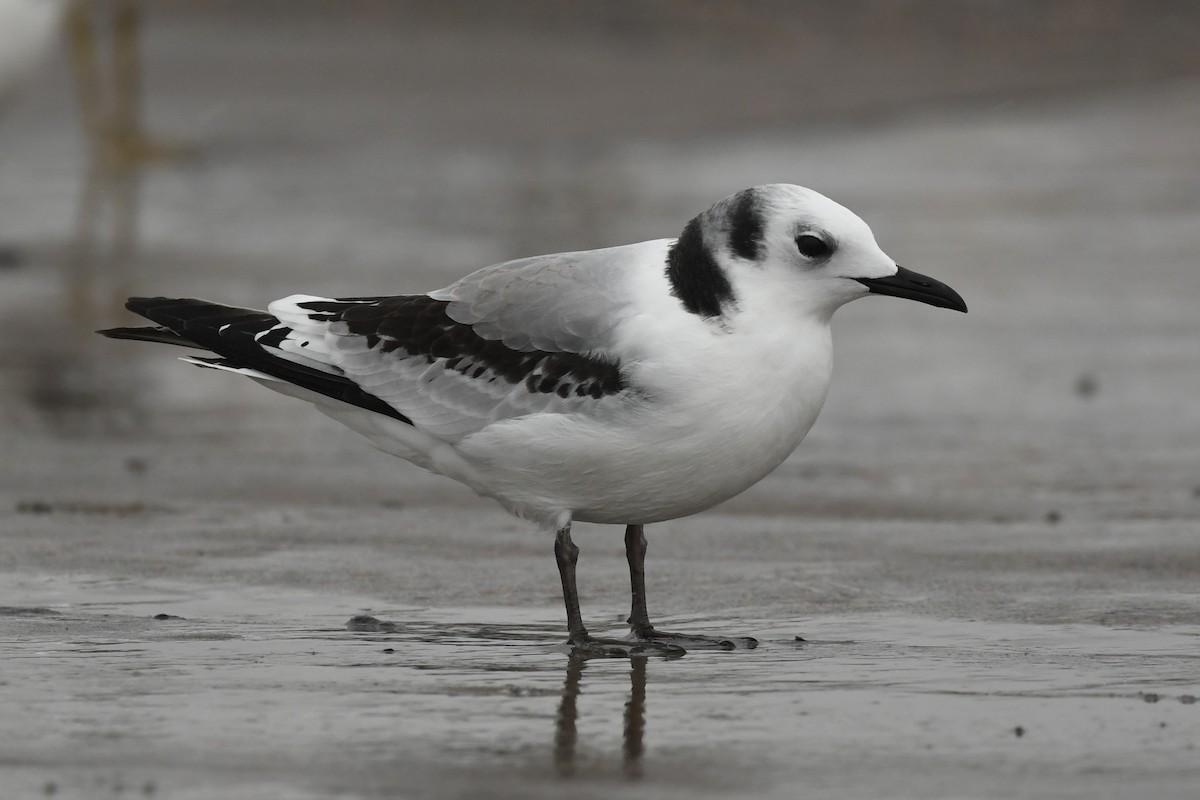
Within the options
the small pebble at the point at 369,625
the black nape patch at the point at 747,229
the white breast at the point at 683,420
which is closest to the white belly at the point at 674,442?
the white breast at the point at 683,420

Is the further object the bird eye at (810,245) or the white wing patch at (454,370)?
the white wing patch at (454,370)

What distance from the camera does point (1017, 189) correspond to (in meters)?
14.9

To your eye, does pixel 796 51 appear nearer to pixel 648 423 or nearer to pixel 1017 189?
pixel 1017 189

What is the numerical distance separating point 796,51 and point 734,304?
59.3ft

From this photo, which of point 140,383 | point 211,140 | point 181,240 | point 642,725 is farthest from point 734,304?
point 211,140

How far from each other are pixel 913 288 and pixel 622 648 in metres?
1.18

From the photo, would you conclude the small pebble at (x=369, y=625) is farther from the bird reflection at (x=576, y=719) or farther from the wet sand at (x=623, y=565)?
the bird reflection at (x=576, y=719)

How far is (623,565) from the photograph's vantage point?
258 inches

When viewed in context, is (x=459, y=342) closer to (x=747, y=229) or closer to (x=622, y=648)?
(x=747, y=229)

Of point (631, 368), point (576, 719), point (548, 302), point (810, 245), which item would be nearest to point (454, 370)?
point (548, 302)

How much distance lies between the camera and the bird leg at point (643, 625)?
5379 mm

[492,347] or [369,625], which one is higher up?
[492,347]

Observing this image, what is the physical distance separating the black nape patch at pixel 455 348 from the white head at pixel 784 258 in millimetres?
317

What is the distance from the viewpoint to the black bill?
17.9 feet
